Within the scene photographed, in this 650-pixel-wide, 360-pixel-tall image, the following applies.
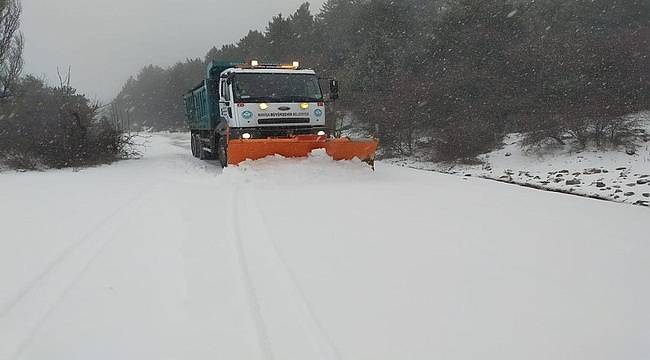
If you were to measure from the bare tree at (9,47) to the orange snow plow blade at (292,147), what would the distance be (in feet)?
34.0

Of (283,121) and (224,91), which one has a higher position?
(224,91)

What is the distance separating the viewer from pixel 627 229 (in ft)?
18.2

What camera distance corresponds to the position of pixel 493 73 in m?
20.4

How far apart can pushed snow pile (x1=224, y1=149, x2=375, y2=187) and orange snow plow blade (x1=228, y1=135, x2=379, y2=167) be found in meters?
0.13

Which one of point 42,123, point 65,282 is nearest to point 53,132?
point 42,123

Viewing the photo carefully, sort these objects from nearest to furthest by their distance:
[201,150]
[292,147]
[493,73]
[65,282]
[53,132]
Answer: [65,282]
[292,147]
[53,132]
[201,150]
[493,73]

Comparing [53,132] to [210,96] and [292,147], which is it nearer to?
[210,96]

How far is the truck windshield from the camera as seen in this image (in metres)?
10.8

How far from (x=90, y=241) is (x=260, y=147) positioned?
16.7 ft

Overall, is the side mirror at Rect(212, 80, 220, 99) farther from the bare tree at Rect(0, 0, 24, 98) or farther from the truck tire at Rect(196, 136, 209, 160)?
the bare tree at Rect(0, 0, 24, 98)

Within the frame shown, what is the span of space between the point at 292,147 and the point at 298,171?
661 millimetres

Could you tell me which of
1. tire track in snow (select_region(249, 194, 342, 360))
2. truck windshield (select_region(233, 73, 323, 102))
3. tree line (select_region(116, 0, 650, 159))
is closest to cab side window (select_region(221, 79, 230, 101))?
truck windshield (select_region(233, 73, 323, 102))

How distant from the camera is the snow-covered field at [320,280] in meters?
2.81

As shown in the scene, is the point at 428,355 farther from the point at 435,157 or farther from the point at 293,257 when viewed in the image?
the point at 435,157
